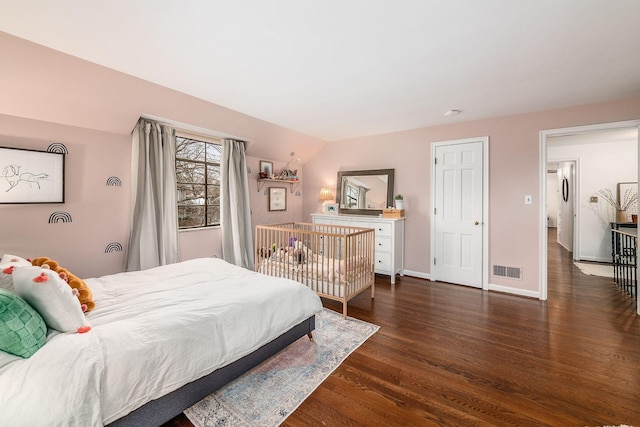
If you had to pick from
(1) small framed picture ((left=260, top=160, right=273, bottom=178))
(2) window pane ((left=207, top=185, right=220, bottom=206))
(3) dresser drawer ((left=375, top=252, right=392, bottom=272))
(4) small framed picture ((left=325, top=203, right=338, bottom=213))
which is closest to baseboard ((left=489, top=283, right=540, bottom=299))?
(3) dresser drawer ((left=375, top=252, right=392, bottom=272))

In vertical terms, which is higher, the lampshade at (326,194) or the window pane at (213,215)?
the lampshade at (326,194)

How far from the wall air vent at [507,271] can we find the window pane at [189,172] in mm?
4464

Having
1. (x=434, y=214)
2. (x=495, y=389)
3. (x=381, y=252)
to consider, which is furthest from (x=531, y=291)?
(x=495, y=389)

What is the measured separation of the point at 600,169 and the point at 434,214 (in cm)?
394

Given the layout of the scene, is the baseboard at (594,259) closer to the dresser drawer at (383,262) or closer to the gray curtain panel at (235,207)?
the dresser drawer at (383,262)

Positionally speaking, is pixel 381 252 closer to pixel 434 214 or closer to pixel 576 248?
pixel 434 214

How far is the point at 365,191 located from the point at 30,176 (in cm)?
420

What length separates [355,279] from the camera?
3.04 metres

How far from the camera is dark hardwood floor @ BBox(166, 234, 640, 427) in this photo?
157cm

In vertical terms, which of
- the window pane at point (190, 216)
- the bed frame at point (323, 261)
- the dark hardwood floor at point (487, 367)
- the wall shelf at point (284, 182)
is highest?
the wall shelf at point (284, 182)

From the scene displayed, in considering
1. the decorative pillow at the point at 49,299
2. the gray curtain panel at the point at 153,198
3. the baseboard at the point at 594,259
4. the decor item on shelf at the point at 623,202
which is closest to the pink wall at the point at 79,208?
the gray curtain panel at the point at 153,198

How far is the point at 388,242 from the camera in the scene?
4.14 meters

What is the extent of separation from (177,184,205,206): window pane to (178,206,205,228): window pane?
76 millimetres

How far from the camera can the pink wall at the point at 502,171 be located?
10.8 ft
